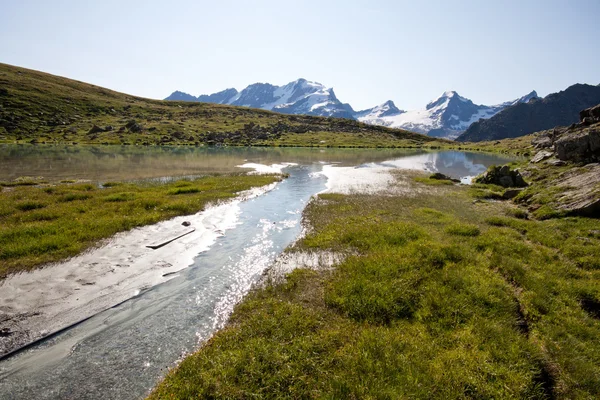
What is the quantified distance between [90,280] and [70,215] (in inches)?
497

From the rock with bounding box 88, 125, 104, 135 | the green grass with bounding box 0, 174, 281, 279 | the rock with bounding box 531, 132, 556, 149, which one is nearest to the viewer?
the green grass with bounding box 0, 174, 281, 279

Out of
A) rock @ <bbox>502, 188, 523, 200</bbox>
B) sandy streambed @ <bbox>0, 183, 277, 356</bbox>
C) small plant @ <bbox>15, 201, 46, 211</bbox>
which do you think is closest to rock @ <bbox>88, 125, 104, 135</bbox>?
small plant @ <bbox>15, 201, 46, 211</bbox>

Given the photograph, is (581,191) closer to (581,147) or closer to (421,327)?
(581,147)

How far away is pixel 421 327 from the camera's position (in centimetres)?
1179

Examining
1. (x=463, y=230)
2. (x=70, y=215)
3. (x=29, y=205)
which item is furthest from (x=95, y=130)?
(x=463, y=230)

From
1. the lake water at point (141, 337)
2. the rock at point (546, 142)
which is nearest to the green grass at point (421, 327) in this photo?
the lake water at point (141, 337)

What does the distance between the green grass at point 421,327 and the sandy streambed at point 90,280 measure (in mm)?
6874

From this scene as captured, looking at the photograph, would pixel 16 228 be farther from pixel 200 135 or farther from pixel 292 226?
pixel 200 135

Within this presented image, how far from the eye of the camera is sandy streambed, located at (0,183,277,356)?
1246 centimetres

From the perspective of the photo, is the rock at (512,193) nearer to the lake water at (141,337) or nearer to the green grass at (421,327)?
the green grass at (421,327)

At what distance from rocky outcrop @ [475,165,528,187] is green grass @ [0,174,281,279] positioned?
42895 mm

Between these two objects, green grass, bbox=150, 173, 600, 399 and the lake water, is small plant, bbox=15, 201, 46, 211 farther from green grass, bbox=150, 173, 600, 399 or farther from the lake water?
green grass, bbox=150, 173, 600, 399

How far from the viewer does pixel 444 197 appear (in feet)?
127

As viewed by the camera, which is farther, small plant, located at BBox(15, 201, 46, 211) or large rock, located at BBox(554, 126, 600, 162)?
large rock, located at BBox(554, 126, 600, 162)
